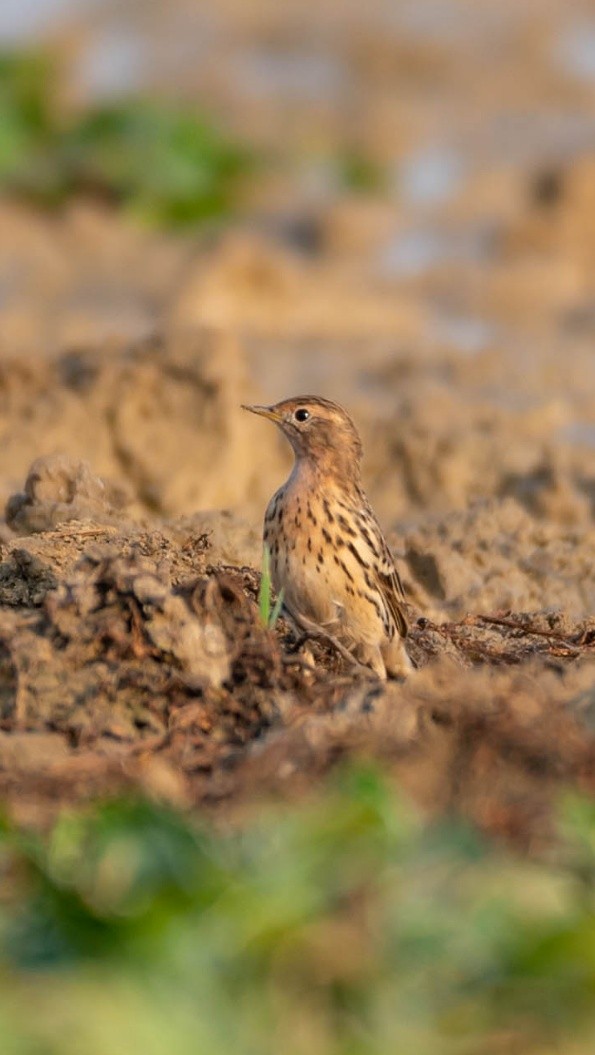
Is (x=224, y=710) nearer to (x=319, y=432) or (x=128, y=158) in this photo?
(x=319, y=432)

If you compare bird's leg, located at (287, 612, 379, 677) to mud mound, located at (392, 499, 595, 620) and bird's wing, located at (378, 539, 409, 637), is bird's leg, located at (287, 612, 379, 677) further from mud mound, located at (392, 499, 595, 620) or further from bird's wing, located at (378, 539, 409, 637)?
mud mound, located at (392, 499, 595, 620)

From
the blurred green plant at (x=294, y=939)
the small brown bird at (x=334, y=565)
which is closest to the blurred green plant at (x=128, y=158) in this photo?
the small brown bird at (x=334, y=565)

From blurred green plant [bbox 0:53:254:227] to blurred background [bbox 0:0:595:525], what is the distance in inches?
1.0

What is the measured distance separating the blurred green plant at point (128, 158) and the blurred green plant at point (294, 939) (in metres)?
12.1

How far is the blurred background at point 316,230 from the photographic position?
10305mm

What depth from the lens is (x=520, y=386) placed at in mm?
12195

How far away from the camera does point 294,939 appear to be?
11.9ft

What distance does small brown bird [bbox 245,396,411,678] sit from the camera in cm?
663

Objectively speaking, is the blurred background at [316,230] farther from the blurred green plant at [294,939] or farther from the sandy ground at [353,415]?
the blurred green plant at [294,939]

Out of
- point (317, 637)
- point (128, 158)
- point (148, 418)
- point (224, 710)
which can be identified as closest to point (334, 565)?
point (317, 637)

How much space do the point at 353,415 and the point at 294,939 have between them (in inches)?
289

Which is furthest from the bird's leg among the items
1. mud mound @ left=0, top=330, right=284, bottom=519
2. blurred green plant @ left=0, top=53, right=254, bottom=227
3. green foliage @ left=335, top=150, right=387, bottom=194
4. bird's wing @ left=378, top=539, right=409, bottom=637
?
green foliage @ left=335, top=150, right=387, bottom=194

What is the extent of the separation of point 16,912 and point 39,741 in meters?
1.15

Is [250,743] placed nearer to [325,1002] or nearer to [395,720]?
[395,720]
